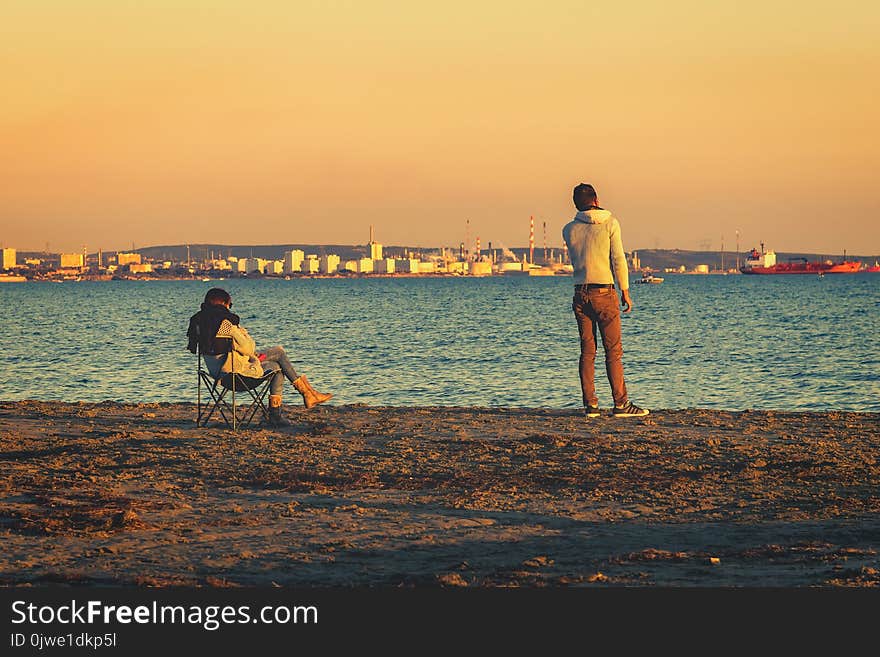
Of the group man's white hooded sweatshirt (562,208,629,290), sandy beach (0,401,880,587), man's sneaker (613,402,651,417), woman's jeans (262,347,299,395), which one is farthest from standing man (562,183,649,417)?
woman's jeans (262,347,299,395)

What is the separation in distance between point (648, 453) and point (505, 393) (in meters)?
12.7

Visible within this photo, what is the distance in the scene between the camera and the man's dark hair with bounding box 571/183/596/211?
1280 centimetres

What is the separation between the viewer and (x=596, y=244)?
12.8 m

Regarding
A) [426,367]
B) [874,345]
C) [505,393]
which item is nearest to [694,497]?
[505,393]

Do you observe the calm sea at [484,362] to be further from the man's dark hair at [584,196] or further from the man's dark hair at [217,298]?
the man's dark hair at [217,298]

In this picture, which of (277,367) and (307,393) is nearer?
(277,367)

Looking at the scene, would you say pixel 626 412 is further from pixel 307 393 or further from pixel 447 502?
pixel 447 502

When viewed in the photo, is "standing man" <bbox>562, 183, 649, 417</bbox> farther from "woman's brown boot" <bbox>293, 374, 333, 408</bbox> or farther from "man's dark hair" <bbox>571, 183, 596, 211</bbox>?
"woman's brown boot" <bbox>293, 374, 333, 408</bbox>

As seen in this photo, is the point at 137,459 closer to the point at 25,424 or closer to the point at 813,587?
the point at 25,424

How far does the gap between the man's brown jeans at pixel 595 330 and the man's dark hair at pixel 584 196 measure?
2.70 ft

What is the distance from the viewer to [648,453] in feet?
35.1

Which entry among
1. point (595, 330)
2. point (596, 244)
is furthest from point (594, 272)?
point (595, 330)

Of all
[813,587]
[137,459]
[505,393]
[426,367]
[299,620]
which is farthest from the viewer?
[426,367]

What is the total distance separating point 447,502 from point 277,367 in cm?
496
